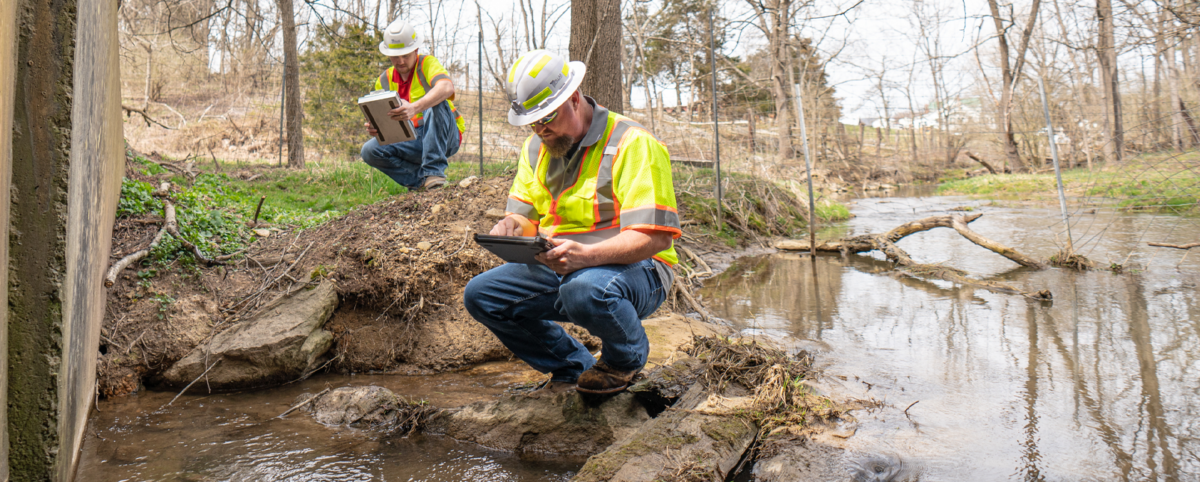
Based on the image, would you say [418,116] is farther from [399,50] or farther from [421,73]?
[399,50]

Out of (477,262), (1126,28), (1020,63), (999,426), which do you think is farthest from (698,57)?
(999,426)

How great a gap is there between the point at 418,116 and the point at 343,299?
2344 millimetres

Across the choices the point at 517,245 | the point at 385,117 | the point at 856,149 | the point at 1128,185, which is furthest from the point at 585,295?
the point at 856,149

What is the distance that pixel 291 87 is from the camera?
35.6ft

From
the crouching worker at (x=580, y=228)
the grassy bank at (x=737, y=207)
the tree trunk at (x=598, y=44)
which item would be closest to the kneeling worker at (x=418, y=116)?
the tree trunk at (x=598, y=44)

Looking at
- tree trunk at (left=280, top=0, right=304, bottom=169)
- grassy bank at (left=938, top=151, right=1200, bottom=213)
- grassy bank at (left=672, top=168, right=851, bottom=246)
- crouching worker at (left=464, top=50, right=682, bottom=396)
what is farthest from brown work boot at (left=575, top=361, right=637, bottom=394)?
tree trunk at (left=280, top=0, right=304, bottom=169)

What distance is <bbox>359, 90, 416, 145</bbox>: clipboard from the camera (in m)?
5.42

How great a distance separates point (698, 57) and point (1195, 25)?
22436mm

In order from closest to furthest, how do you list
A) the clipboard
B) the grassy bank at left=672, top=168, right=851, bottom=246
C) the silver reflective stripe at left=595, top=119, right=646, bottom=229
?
1. the silver reflective stripe at left=595, top=119, right=646, bottom=229
2. the clipboard
3. the grassy bank at left=672, top=168, right=851, bottom=246

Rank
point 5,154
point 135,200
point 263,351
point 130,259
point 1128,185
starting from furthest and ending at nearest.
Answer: point 1128,185
point 135,200
point 130,259
point 263,351
point 5,154

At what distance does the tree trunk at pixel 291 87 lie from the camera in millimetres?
10555

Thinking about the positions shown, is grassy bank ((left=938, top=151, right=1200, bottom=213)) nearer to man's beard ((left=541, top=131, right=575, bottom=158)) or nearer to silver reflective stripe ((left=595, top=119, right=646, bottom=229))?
silver reflective stripe ((left=595, top=119, right=646, bottom=229))

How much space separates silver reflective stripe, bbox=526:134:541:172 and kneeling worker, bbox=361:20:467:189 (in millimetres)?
3122

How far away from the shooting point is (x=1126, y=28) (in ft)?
18.4
